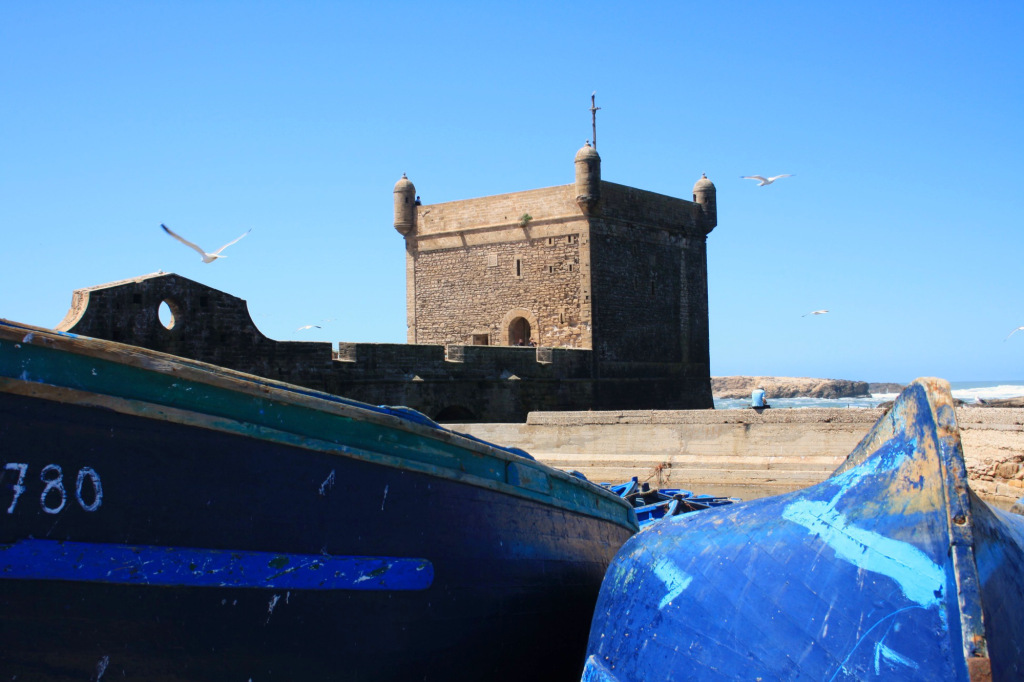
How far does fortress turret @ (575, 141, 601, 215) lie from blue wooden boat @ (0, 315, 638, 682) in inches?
727

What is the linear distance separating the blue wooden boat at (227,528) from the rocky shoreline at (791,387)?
7841cm

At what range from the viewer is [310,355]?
13672 millimetres

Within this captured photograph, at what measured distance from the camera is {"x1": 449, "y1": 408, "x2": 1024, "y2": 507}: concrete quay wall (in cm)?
833

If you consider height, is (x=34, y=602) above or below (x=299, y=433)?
below

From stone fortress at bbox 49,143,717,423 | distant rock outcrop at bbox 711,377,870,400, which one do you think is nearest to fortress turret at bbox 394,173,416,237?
stone fortress at bbox 49,143,717,423

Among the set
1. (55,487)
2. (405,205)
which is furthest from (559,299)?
(55,487)

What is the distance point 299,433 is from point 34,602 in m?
1.06

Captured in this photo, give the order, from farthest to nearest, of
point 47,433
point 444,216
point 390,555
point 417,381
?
point 444,216, point 417,381, point 390,555, point 47,433

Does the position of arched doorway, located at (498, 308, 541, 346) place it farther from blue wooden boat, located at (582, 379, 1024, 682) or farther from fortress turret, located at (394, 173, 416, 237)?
blue wooden boat, located at (582, 379, 1024, 682)

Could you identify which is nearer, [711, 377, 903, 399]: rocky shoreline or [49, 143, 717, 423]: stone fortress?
[49, 143, 717, 423]: stone fortress

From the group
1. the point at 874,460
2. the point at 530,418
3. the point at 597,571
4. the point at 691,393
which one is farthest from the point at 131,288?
the point at 691,393

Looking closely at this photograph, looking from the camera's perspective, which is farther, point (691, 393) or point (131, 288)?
point (691, 393)

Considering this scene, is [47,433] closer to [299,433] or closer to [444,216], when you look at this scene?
[299,433]

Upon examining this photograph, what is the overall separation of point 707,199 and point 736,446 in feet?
56.3
